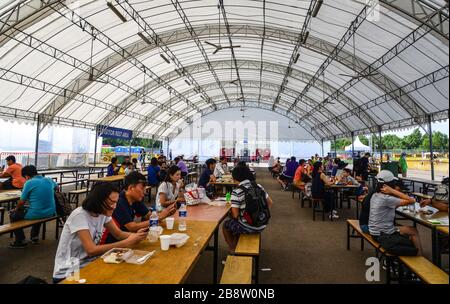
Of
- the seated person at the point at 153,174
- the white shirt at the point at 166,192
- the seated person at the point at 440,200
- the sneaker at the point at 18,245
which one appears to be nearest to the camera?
the seated person at the point at 440,200

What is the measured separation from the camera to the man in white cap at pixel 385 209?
315 cm

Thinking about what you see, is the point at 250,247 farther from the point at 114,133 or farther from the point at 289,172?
the point at 114,133

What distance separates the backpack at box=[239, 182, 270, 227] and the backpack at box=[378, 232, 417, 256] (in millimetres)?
1277

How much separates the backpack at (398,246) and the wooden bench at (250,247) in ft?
4.39

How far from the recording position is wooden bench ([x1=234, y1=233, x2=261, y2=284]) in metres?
2.61

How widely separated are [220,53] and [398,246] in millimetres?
15469

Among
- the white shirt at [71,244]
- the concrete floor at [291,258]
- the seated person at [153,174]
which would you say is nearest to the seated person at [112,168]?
the seated person at [153,174]

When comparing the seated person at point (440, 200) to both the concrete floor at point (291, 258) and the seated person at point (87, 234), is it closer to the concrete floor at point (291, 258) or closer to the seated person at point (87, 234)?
the concrete floor at point (291, 258)

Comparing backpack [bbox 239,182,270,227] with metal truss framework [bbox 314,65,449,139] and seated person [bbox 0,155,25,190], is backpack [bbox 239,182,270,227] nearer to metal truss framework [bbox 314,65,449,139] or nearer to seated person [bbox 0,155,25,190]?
seated person [bbox 0,155,25,190]

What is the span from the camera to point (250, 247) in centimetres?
279

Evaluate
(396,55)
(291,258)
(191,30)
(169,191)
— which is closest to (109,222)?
(169,191)

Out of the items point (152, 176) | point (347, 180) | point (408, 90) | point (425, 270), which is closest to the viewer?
point (425, 270)

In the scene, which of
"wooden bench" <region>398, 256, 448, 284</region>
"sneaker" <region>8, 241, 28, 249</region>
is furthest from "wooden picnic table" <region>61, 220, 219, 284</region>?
"sneaker" <region>8, 241, 28, 249</region>
